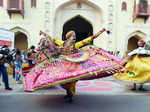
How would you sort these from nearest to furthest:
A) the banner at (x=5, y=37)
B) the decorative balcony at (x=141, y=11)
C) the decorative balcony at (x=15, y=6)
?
the banner at (x=5, y=37) → the decorative balcony at (x=15, y=6) → the decorative balcony at (x=141, y=11)

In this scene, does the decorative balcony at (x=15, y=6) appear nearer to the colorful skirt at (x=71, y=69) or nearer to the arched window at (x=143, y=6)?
the arched window at (x=143, y=6)

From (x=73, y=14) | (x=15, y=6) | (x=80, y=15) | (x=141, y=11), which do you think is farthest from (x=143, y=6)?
(x=15, y=6)

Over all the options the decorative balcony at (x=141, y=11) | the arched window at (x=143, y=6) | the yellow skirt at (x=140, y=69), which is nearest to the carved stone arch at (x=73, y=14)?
the decorative balcony at (x=141, y=11)

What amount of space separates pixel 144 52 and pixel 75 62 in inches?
115

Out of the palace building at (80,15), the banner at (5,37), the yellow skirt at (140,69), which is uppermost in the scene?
the palace building at (80,15)

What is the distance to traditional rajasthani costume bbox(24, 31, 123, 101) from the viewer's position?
3.73 m

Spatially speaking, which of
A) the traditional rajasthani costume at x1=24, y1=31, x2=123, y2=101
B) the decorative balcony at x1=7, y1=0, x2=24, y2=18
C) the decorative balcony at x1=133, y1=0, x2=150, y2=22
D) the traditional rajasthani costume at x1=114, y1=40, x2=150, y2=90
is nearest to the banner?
the traditional rajasthani costume at x1=24, y1=31, x2=123, y2=101

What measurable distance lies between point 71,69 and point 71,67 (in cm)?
7

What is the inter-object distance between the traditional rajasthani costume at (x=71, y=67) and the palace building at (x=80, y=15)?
13.1m

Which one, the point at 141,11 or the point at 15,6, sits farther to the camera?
the point at 141,11

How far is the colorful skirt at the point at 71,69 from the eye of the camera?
3.72 meters

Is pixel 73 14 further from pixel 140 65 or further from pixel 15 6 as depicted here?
pixel 140 65

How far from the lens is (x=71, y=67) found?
3.98m

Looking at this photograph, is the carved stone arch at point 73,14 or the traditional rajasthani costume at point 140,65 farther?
the carved stone arch at point 73,14
